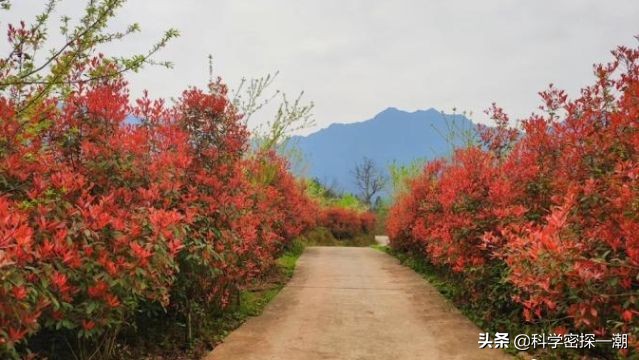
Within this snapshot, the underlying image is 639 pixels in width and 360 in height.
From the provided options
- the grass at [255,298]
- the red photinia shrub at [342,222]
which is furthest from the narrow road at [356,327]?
the red photinia shrub at [342,222]

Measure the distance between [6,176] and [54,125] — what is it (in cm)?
86

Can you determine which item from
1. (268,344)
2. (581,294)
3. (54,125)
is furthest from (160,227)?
(581,294)

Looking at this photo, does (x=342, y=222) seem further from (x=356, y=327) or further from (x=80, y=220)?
(x=80, y=220)

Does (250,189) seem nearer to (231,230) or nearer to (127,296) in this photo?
(231,230)

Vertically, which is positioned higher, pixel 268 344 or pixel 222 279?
→ pixel 222 279

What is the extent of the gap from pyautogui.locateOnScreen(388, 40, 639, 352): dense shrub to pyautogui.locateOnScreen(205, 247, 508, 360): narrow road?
2.35ft

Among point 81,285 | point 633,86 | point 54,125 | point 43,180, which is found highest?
point 633,86

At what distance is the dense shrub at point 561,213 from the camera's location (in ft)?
→ 12.2

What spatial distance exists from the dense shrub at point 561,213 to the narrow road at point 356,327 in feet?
2.35

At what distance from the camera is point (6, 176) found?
3.73 m

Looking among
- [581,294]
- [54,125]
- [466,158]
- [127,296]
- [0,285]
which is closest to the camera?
[0,285]

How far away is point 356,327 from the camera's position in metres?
6.00

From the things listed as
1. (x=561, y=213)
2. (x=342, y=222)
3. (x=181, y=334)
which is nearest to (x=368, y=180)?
(x=342, y=222)

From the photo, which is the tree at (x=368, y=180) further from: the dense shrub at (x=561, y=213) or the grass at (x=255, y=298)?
the dense shrub at (x=561, y=213)
